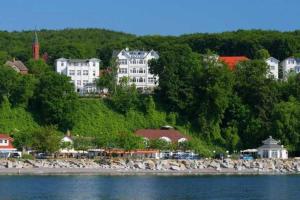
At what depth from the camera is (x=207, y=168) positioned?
7069 cm

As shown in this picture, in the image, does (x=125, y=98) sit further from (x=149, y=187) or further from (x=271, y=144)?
(x=149, y=187)

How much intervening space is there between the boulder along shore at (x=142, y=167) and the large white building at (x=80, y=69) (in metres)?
26.3

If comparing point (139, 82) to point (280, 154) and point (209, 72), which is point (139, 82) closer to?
point (209, 72)

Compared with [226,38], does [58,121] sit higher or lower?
lower

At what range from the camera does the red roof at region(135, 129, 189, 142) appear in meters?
78.6

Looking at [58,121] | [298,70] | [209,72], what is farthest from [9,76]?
[298,70]

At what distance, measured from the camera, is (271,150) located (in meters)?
77.7

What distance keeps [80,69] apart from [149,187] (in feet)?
145

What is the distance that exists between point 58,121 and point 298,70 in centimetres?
3423

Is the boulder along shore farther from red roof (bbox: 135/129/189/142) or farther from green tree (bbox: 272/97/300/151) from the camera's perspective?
red roof (bbox: 135/129/189/142)

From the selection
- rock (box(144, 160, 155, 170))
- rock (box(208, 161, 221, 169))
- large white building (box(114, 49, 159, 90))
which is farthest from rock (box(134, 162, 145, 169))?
large white building (box(114, 49, 159, 90))

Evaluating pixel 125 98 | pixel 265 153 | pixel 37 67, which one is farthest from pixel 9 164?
pixel 37 67

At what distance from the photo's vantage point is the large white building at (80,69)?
318ft

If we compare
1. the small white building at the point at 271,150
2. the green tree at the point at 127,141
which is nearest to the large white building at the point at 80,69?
the green tree at the point at 127,141
